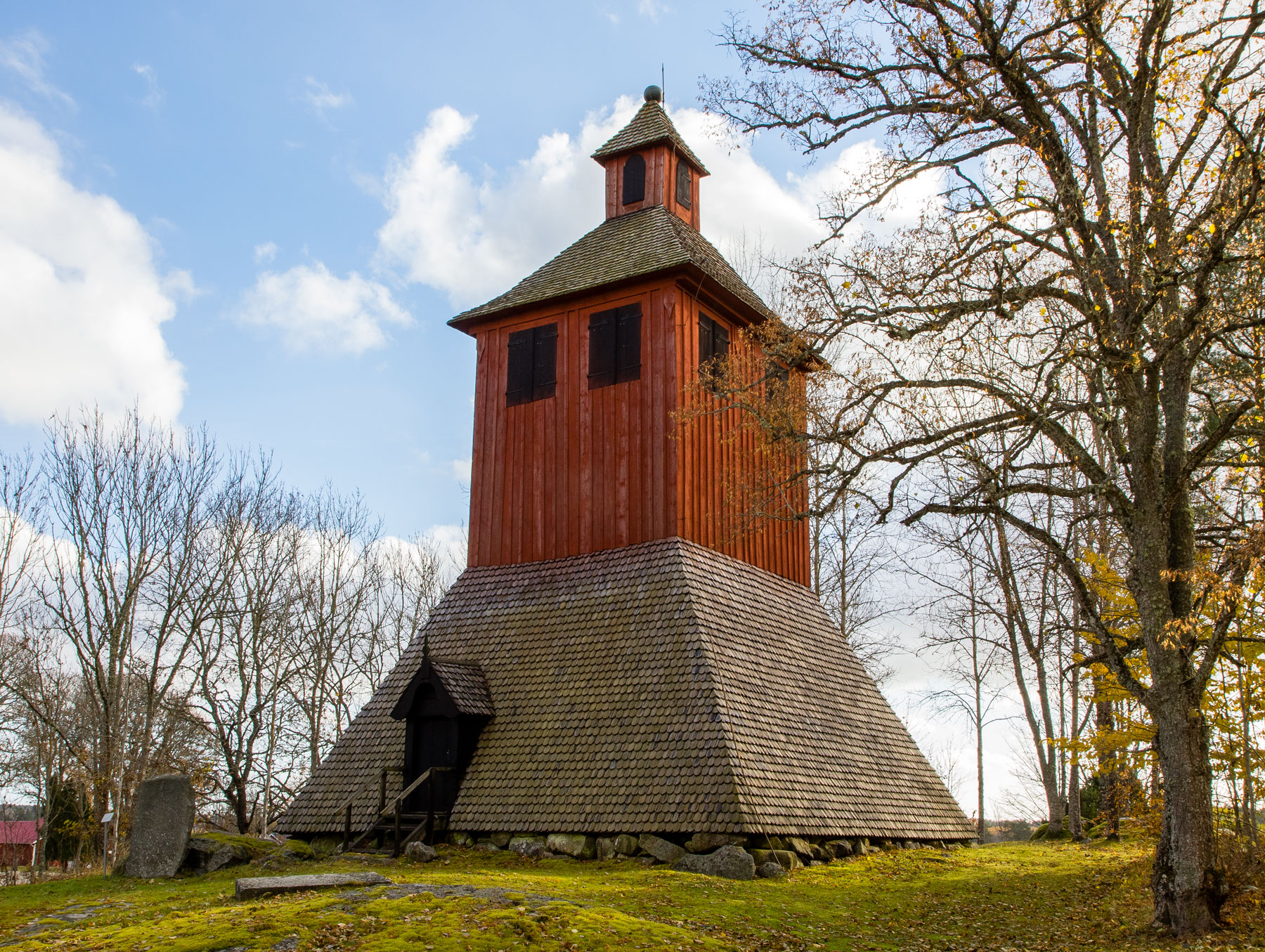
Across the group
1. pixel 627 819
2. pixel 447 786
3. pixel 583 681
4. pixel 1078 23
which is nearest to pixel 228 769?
pixel 447 786

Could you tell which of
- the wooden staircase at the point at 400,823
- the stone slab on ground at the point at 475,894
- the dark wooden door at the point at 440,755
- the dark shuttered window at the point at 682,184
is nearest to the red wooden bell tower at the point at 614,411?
the dark shuttered window at the point at 682,184

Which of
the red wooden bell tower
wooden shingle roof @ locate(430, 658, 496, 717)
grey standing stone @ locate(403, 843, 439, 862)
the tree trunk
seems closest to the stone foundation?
grey standing stone @ locate(403, 843, 439, 862)

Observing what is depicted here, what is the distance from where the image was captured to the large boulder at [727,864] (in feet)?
41.7

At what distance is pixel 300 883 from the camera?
10562 mm

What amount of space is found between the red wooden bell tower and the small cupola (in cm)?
73

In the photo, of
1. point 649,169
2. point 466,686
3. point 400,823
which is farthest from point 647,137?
point 400,823

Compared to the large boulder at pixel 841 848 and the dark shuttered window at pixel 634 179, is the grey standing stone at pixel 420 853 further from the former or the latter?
the dark shuttered window at pixel 634 179

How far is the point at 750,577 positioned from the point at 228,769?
49.4 feet

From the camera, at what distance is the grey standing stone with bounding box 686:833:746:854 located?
13.1m

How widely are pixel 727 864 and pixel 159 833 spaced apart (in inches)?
338

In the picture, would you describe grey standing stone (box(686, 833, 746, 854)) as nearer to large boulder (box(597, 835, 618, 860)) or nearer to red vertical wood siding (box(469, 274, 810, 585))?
large boulder (box(597, 835, 618, 860))

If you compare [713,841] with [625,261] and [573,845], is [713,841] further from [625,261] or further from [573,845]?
[625,261]

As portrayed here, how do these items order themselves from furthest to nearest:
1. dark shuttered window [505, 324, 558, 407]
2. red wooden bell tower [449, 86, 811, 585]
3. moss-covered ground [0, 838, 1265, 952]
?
dark shuttered window [505, 324, 558, 407], red wooden bell tower [449, 86, 811, 585], moss-covered ground [0, 838, 1265, 952]

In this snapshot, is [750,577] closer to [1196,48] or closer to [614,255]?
[614,255]
